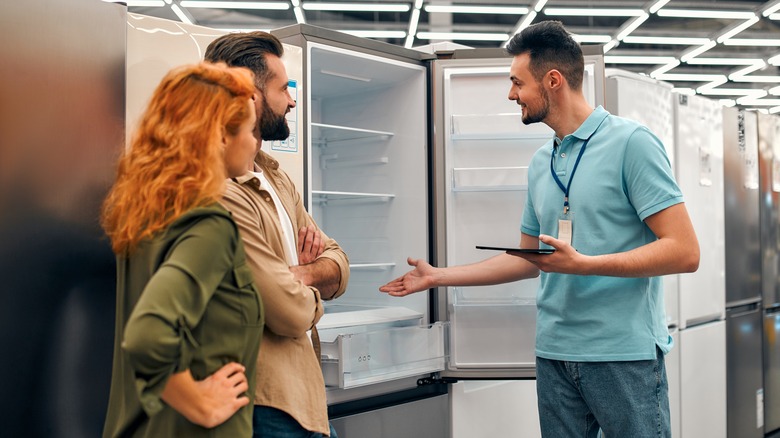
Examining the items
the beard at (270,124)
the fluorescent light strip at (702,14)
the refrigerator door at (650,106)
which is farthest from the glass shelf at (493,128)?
the fluorescent light strip at (702,14)

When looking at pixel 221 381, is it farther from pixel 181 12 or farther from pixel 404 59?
pixel 181 12

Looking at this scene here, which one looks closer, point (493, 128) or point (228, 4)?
point (493, 128)

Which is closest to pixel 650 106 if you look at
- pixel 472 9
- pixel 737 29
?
pixel 472 9

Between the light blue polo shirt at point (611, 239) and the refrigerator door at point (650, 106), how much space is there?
1.61 m

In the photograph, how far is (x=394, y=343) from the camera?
288 centimetres

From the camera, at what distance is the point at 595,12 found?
25.4 feet

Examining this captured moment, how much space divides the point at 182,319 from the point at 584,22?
27.8 ft

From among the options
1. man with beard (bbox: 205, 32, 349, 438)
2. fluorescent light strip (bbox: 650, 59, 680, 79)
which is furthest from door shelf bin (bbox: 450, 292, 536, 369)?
fluorescent light strip (bbox: 650, 59, 680, 79)

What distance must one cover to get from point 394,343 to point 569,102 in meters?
1.19

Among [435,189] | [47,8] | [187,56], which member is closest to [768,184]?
[435,189]

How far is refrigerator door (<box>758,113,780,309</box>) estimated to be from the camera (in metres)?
4.96

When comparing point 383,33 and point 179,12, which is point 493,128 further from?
point 383,33

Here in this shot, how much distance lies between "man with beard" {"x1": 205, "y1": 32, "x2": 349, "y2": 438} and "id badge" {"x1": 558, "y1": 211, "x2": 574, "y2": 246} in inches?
24.4

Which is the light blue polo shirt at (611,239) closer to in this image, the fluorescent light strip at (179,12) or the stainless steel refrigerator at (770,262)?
the stainless steel refrigerator at (770,262)
